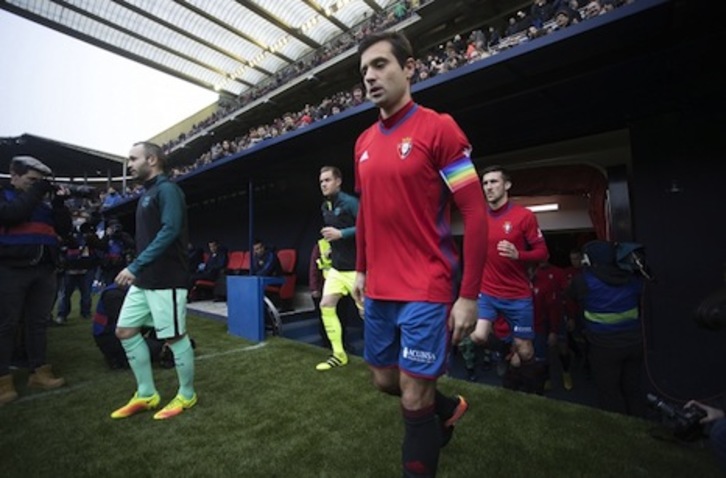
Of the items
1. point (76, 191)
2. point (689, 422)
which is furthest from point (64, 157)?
point (689, 422)

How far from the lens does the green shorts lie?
8.97 ft

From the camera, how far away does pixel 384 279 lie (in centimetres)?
157

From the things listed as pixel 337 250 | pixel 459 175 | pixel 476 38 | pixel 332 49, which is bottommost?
pixel 337 250

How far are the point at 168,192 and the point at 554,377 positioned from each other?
585cm

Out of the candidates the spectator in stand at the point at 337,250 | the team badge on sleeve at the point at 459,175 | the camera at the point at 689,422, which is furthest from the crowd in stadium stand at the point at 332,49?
the camera at the point at 689,422

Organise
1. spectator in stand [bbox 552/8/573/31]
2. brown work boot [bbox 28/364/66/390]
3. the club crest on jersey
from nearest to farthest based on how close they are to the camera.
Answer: the club crest on jersey → brown work boot [bbox 28/364/66/390] → spectator in stand [bbox 552/8/573/31]

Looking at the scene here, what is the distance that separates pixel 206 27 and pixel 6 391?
1764 cm

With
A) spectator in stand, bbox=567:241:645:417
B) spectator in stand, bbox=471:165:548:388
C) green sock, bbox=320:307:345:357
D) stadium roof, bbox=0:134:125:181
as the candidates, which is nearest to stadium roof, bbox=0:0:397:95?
stadium roof, bbox=0:134:125:181

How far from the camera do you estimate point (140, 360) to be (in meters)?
2.83

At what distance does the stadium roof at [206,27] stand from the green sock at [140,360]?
15029 millimetres

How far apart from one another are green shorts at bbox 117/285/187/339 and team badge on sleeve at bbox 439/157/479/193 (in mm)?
2222

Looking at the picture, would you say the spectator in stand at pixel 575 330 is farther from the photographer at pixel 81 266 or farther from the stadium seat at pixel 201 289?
the stadium seat at pixel 201 289

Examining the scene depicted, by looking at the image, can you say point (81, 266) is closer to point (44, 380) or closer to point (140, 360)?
point (44, 380)

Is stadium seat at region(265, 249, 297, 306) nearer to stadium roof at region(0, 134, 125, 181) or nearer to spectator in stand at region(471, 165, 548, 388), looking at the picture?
spectator in stand at region(471, 165, 548, 388)
